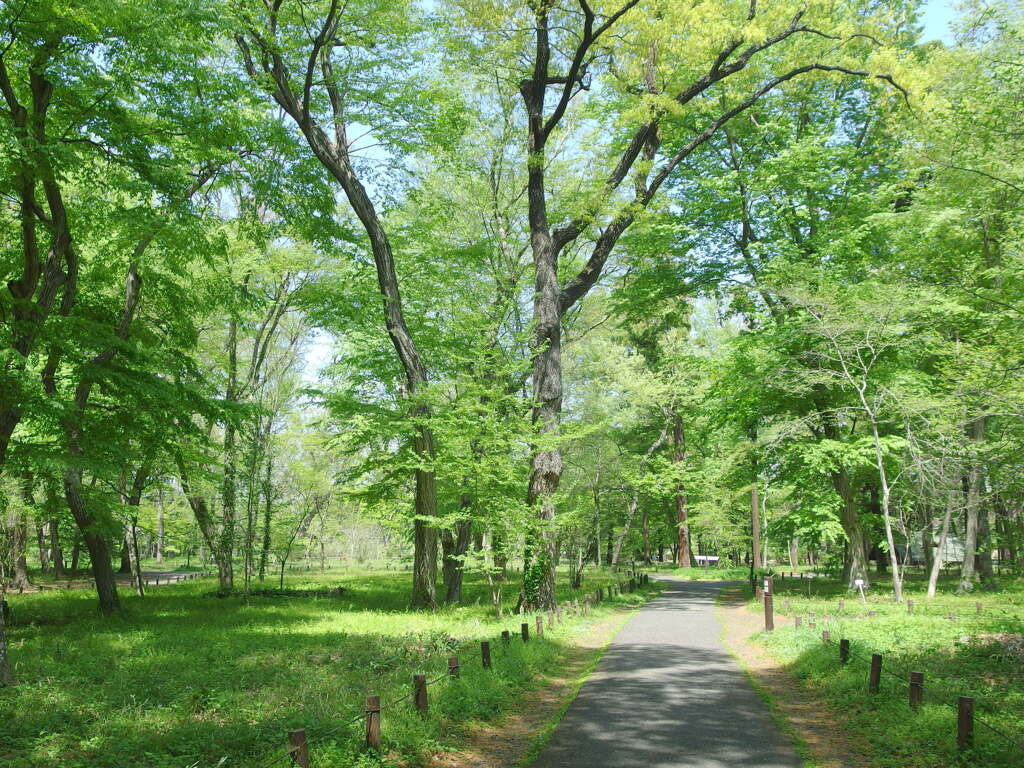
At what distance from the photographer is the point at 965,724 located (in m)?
6.37

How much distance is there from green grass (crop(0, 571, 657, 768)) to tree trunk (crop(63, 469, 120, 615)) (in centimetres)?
45

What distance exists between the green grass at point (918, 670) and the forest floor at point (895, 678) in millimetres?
14

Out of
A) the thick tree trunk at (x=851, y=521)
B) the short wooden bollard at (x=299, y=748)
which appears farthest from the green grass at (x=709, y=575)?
the short wooden bollard at (x=299, y=748)

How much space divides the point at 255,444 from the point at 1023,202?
2114cm

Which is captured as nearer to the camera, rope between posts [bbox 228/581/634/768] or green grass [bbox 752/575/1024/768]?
rope between posts [bbox 228/581/634/768]

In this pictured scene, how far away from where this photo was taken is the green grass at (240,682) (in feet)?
21.0

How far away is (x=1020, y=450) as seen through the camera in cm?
1223

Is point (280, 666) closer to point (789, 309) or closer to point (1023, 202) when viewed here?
point (789, 309)

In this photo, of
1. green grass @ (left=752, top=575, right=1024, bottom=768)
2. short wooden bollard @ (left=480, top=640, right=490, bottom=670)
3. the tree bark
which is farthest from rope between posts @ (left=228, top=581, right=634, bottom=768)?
the tree bark

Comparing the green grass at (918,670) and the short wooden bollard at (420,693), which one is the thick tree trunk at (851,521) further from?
the short wooden bollard at (420,693)

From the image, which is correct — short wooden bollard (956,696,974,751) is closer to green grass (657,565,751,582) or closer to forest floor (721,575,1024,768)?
forest floor (721,575,1024,768)

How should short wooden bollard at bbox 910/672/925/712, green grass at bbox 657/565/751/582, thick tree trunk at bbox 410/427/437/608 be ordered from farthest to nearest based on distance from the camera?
green grass at bbox 657/565/751/582, thick tree trunk at bbox 410/427/437/608, short wooden bollard at bbox 910/672/925/712

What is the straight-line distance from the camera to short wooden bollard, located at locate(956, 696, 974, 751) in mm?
6340

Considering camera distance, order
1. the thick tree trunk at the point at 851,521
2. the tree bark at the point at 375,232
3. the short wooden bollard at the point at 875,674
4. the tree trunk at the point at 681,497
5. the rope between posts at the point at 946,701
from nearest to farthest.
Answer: the rope between posts at the point at 946,701
the short wooden bollard at the point at 875,674
the tree bark at the point at 375,232
the thick tree trunk at the point at 851,521
the tree trunk at the point at 681,497
